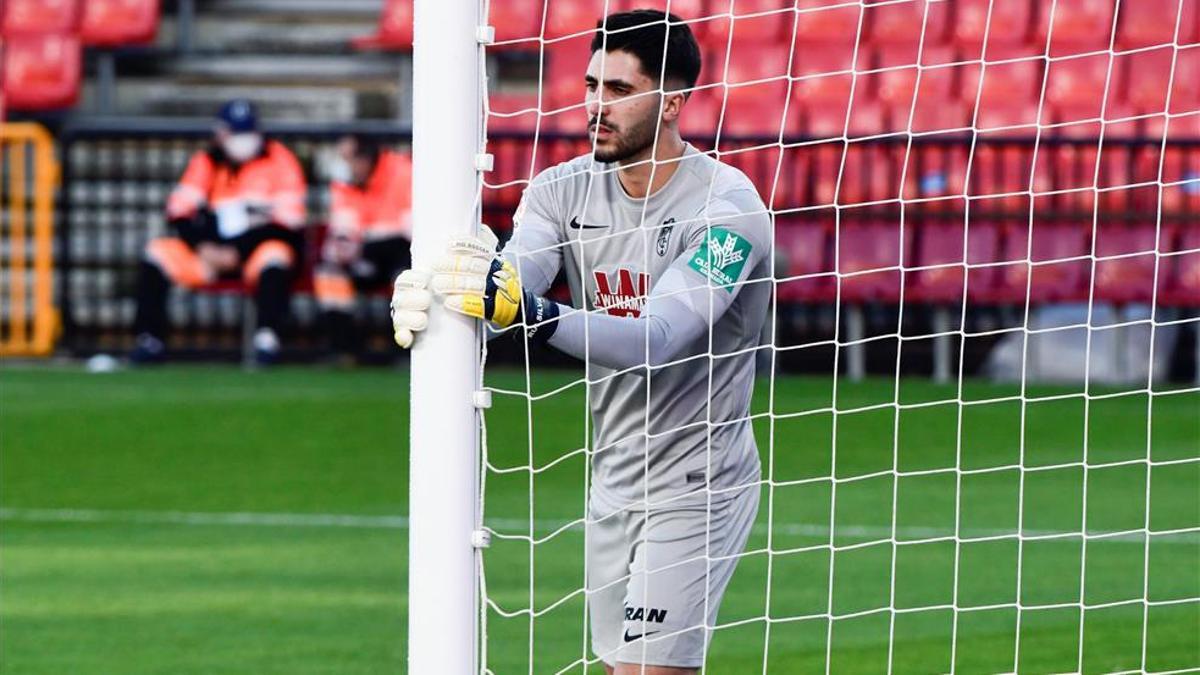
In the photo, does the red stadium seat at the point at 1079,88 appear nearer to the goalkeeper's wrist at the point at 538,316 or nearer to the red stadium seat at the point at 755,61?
the red stadium seat at the point at 755,61

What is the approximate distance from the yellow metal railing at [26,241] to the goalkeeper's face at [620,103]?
1154 centimetres

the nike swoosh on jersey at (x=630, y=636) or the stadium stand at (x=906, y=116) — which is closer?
the nike swoosh on jersey at (x=630, y=636)

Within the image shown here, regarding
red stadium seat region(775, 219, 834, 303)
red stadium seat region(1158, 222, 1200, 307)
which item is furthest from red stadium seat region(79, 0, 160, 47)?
red stadium seat region(1158, 222, 1200, 307)

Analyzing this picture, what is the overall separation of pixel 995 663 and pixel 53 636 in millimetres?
2791

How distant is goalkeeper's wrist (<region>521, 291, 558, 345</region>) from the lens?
3771 mm

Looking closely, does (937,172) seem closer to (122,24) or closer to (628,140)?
(122,24)

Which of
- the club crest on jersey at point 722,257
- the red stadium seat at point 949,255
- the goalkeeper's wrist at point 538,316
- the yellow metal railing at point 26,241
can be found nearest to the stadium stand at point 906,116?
the red stadium seat at point 949,255

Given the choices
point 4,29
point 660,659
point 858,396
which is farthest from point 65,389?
point 660,659

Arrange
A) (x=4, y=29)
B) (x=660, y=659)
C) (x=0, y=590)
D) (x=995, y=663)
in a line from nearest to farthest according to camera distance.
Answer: (x=660, y=659)
(x=995, y=663)
(x=0, y=590)
(x=4, y=29)

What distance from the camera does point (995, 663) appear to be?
6.34 m

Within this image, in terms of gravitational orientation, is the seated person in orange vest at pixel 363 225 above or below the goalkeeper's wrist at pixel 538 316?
below

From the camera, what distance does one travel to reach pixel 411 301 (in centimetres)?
362

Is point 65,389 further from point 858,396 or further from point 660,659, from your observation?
point 660,659

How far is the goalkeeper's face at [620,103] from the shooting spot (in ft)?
14.1
